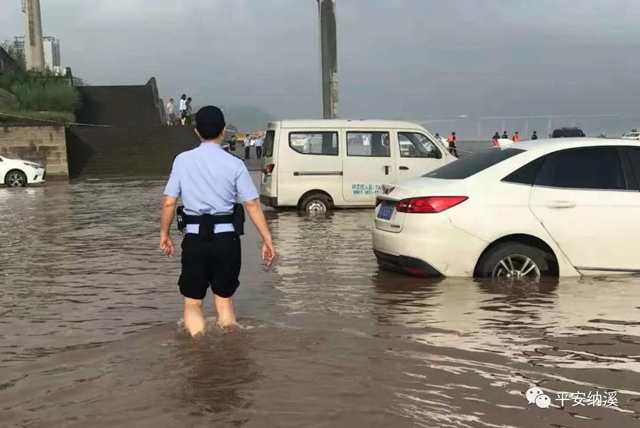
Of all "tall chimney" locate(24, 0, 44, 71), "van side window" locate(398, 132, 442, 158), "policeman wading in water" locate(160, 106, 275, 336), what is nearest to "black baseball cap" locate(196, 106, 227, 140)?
"policeman wading in water" locate(160, 106, 275, 336)

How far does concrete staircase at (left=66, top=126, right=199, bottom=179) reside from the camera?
107 feet

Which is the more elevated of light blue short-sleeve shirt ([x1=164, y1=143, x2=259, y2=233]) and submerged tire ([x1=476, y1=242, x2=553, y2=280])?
light blue short-sleeve shirt ([x1=164, y1=143, x2=259, y2=233])

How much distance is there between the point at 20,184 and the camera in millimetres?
25984

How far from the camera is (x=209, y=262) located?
5.04m

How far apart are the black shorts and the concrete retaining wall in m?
27.8

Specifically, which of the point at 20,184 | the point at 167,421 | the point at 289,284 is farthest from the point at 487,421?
the point at 20,184

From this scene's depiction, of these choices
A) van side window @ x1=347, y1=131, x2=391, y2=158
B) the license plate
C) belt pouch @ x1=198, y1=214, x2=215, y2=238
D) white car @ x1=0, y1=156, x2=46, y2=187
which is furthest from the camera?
white car @ x1=0, y1=156, x2=46, y2=187

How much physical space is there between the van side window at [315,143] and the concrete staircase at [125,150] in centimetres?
1765

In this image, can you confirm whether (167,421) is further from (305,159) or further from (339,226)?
(305,159)

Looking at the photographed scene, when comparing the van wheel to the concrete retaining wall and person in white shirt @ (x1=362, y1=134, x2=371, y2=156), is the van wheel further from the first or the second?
the concrete retaining wall

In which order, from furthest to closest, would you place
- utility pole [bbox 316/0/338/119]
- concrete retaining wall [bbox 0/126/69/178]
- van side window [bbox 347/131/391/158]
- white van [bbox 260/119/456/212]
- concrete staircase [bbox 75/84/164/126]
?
concrete staircase [bbox 75/84/164/126] < concrete retaining wall [bbox 0/126/69/178] < utility pole [bbox 316/0/338/119] < van side window [bbox 347/131/391/158] < white van [bbox 260/119/456/212]

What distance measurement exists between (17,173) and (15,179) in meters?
0.22

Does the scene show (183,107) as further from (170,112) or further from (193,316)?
(193,316)

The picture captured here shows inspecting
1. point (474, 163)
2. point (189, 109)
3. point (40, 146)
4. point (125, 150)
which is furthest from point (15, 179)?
point (474, 163)
